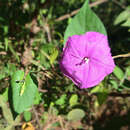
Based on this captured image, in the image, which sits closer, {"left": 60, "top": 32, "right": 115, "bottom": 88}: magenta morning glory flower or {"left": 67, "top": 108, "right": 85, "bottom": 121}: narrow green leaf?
{"left": 60, "top": 32, "right": 115, "bottom": 88}: magenta morning glory flower

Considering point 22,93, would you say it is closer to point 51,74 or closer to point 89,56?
point 51,74

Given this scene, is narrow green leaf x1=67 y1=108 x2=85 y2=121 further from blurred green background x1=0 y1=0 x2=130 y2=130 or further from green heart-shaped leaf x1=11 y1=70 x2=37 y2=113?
green heart-shaped leaf x1=11 y1=70 x2=37 y2=113

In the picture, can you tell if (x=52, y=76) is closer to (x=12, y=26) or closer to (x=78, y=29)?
(x=78, y=29)

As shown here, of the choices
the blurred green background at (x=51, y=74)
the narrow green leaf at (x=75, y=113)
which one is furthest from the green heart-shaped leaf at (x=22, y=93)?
the narrow green leaf at (x=75, y=113)

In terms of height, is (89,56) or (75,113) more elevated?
(89,56)

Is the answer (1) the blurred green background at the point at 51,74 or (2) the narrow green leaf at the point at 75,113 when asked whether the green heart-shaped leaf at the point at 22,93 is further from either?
(2) the narrow green leaf at the point at 75,113

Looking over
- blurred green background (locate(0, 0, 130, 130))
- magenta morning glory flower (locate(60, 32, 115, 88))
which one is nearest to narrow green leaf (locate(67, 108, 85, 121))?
blurred green background (locate(0, 0, 130, 130))

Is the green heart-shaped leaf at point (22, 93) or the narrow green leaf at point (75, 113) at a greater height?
the green heart-shaped leaf at point (22, 93)

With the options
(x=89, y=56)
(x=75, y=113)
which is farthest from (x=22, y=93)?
(x=75, y=113)

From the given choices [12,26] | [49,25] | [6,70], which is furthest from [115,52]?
[12,26]
